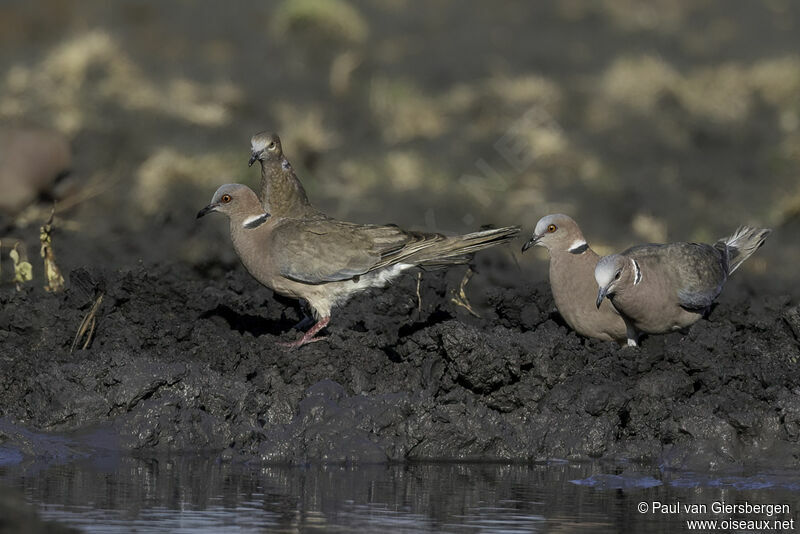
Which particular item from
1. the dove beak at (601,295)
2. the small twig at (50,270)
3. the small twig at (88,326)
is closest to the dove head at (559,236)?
the dove beak at (601,295)

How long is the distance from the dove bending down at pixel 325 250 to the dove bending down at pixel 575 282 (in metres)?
0.33

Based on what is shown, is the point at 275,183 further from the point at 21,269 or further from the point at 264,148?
the point at 21,269

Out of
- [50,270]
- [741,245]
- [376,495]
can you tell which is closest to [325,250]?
[50,270]

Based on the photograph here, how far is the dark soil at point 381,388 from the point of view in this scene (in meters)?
8.42

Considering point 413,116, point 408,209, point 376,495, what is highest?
point 413,116

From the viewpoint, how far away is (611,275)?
31.7ft

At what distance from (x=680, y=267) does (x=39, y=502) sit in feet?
16.1

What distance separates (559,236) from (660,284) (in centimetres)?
80

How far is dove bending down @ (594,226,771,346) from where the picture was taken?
9789 millimetres

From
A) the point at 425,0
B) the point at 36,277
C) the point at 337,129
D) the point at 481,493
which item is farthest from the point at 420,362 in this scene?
the point at 425,0

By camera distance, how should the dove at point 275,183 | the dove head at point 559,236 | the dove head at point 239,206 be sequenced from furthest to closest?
the dove at point 275,183
the dove head at point 239,206
the dove head at point 559,236

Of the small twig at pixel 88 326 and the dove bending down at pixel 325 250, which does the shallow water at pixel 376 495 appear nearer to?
the small twig at pixel 88 326

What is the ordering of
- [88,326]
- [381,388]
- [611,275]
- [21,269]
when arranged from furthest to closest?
[21,269] < [88,326] < [611,275] < [381,388]

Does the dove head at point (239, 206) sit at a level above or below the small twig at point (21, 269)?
above
